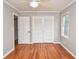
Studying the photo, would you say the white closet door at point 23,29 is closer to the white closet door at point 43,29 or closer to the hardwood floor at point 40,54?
the white closet door at point 43,29

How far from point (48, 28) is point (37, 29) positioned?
34.5 inches

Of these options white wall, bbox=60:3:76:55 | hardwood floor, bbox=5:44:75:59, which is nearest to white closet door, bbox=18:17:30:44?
hardwood floor, bbox=5:44:75:59

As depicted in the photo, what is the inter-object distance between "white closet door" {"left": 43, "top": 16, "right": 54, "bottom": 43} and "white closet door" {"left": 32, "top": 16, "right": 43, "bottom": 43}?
1.04 feet

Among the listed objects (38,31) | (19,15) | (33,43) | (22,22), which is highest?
(19,15)

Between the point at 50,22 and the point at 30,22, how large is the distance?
5.19 feet

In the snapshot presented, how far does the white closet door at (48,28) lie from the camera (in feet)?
29.2

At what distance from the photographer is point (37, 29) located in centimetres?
887

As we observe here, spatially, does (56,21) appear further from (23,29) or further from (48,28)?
(23,29)

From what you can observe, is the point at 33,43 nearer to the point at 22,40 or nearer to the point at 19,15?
the point at 22,40

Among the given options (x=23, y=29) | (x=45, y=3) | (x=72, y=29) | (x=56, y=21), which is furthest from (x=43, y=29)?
(x=72, y=29)

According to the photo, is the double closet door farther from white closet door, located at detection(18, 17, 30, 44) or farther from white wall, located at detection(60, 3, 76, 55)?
white wall, located at detection(60, 3, 76, 55)

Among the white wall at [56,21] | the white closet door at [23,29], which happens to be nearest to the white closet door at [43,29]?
the white wall at [56,21]

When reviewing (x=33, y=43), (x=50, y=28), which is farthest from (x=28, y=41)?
(x=50, y=28)

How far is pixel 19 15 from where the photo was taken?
28.6 feet
